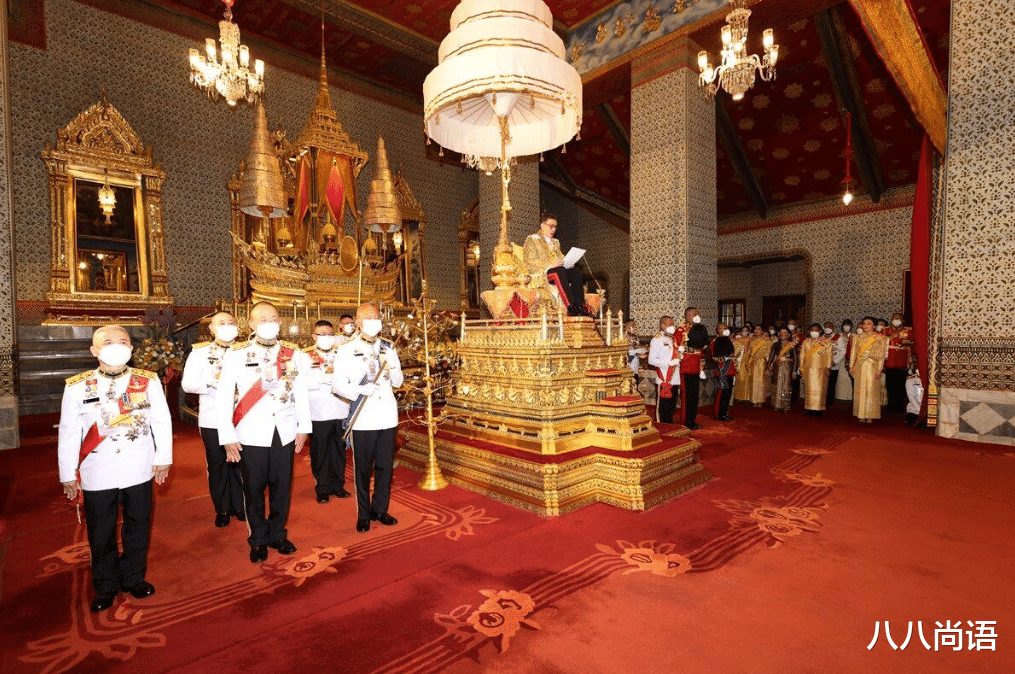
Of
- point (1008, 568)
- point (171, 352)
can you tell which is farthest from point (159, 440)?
point (171, 352)

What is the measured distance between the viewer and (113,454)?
2807mm

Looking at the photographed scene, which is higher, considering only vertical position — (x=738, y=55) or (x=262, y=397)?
(x=738, y=55)

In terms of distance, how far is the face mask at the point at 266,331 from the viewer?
340 centimetres

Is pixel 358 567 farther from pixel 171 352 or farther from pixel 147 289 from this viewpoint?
pixel 147 289

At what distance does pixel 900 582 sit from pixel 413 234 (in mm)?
13390

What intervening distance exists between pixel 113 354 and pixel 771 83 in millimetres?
12364

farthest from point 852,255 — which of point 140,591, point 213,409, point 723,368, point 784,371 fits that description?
point 140,591

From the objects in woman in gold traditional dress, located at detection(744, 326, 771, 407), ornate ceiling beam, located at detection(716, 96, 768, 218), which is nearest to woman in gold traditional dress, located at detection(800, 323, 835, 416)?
woman in gold traditional dress, located at detection(744, 326, 771, 407)

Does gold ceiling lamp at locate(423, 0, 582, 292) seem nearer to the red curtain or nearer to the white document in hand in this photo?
the white document in hand

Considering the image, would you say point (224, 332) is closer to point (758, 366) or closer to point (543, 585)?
point (543, 585)

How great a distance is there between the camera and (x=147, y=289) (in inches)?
408

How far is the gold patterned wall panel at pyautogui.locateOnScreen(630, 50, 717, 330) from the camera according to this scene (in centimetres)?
913

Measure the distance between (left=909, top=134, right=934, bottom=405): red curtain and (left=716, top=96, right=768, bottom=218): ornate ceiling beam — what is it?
15.4ft

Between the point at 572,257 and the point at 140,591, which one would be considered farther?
the point at 572,257
